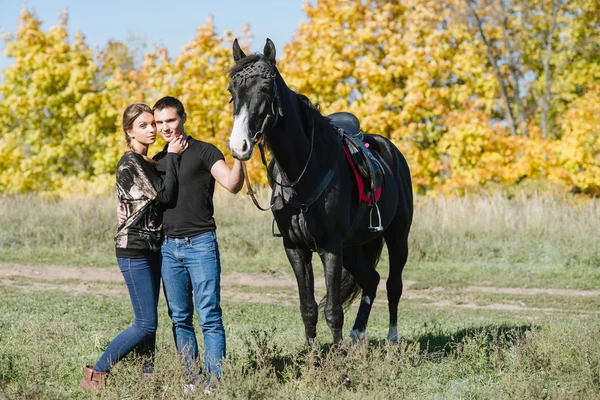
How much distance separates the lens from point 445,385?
548 cm

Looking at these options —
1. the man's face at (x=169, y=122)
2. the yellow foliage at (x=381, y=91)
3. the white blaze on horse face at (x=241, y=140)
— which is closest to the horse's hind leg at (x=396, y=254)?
the man's face at (x=169, y=122)

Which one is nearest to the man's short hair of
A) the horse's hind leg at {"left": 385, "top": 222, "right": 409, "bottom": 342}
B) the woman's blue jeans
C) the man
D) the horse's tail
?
the man

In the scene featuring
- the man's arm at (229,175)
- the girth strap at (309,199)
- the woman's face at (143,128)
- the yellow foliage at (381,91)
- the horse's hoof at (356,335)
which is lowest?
the horse's hoof at (356,335)

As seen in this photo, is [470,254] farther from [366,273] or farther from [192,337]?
[192,337]

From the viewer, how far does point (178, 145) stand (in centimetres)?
496

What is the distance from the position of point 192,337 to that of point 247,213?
39.0 ft

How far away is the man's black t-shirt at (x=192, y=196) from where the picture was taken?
4.88m

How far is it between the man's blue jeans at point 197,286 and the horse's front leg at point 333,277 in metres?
0.92

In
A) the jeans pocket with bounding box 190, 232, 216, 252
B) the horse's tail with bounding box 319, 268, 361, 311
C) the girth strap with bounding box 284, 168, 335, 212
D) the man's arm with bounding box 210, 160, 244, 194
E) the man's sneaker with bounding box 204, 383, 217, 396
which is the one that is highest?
the man's arm with bounding box 210, 160, 244, 194

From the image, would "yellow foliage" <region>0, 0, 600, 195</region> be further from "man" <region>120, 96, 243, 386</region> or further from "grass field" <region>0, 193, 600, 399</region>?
"man" <region>120, 96, 243, 386</region>

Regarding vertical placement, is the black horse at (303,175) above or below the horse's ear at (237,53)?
below

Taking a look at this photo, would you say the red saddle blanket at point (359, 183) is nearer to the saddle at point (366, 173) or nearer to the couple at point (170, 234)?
the saddle at point (366, 173)

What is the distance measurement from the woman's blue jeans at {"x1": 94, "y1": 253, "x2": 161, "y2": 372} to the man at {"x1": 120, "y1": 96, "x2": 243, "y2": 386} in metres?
0.12

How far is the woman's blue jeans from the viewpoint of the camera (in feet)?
16.3
